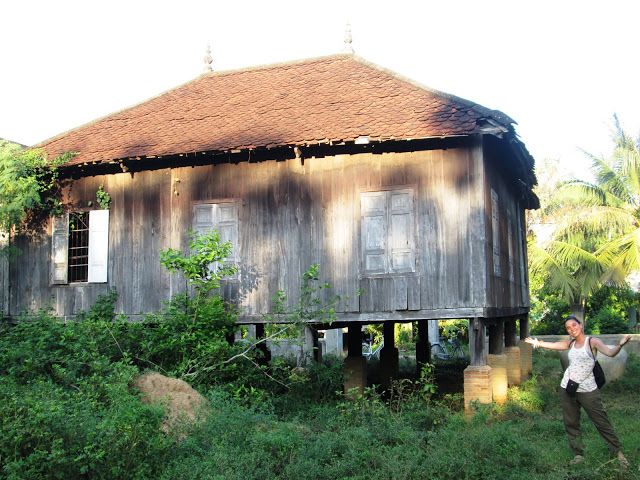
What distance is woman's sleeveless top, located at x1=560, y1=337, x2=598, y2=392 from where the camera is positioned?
8.63m

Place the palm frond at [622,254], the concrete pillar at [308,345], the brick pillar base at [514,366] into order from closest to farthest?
the concrete pillar at [308,345]
the brick pillar base at [514,366]
the palm frond at [622,254]

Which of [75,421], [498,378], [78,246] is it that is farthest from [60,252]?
[498,378]

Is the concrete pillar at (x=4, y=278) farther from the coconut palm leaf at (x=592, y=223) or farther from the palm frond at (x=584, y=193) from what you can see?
the palm frond at (x=584, y=193)

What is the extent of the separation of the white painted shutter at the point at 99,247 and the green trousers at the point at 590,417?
9.13 metres

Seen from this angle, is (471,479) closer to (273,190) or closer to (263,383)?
(263,383)

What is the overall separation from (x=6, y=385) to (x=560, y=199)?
70.3 ft

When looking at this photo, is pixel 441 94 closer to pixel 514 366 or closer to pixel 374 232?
pixel 374 232

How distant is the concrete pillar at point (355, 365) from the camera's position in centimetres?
1515

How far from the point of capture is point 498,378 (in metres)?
14.8

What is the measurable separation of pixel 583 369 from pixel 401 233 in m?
4.81

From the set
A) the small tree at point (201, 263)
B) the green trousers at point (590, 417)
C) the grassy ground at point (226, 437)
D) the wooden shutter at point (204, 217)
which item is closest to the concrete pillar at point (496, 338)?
the grassy ground at point (226, 437)

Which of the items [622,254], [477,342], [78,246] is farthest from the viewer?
[622,254]

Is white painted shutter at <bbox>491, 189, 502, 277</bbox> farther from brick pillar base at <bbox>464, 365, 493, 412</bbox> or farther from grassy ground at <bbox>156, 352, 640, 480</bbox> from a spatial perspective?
grassy ground at <bbox>156, 352, 640, 480</bbox>

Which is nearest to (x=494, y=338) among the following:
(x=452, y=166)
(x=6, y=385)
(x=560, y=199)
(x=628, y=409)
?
(x=628, y=409)
